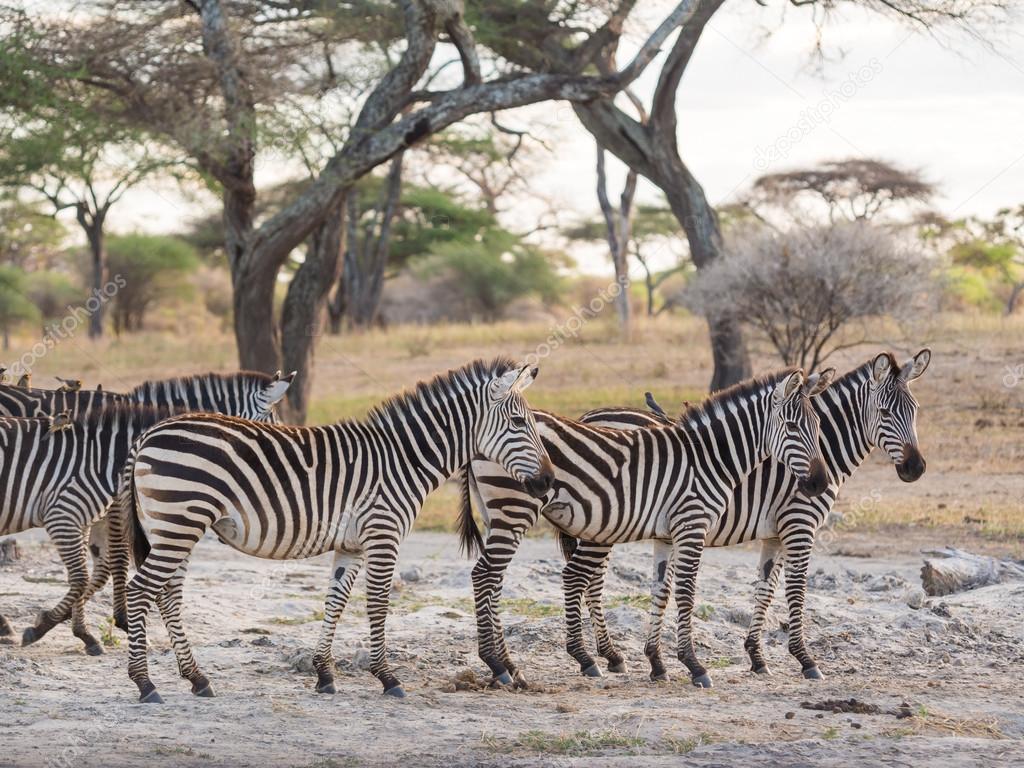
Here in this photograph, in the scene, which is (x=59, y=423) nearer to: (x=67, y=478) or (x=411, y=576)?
(x=67, y=478)

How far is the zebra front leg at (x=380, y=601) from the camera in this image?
607 cm

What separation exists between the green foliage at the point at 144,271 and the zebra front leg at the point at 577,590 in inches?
1222

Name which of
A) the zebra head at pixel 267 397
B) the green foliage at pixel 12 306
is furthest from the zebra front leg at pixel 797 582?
the green foliage at pixel 12 306

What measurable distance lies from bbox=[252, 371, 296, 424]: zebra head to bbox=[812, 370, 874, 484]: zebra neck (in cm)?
318

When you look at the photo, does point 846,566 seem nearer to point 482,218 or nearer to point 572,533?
point 572,533

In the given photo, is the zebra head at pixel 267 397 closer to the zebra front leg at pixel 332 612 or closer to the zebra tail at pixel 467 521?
the zebra tail at pixel 467 521

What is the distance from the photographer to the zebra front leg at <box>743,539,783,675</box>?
6777 millimetres

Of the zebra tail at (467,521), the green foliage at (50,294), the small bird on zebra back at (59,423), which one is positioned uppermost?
the green foliage at (50,294)

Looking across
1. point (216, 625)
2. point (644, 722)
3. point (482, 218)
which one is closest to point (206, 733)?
point (644, 722)

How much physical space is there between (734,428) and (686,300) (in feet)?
36.8

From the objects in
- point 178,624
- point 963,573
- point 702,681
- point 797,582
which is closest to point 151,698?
point 178,624

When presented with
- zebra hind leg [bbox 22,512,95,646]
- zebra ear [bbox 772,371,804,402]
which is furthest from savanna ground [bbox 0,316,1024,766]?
zebra ear [bbox 772,371,804,402]

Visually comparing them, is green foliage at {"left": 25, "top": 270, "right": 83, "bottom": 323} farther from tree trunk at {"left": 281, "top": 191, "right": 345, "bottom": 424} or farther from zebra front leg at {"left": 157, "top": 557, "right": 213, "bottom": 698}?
zebra front leg at {"left": 157, "top": 557, "right": 213, "bottom": 698}

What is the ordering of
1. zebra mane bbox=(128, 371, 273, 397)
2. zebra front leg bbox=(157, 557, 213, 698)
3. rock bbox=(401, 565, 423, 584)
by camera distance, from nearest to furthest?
1. zebra front leg bbox=(157, 557, 213, 698)
2. zebra mane bbox=(128, 371, 273, 397)
3. rock bbox=(401, 565, 423, 584)
